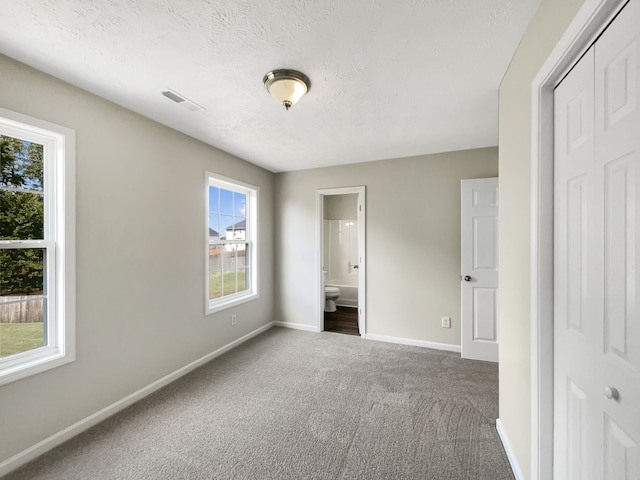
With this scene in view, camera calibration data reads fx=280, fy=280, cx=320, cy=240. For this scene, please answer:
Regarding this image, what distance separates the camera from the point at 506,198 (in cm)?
173

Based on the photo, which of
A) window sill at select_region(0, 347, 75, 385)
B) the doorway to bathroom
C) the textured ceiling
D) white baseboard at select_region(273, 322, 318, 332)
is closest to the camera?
the textured ceiling

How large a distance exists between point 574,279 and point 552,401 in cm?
60

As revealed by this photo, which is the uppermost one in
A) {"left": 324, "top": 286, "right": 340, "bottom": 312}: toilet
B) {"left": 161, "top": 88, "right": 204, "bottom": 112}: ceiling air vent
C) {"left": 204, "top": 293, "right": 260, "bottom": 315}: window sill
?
{"left": 161, "top": 88, "right": 204, "bottom": 112}: ceiling air vent

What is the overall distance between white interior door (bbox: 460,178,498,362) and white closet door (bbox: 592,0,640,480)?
2.31m

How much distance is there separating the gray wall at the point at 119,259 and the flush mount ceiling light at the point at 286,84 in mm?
1331

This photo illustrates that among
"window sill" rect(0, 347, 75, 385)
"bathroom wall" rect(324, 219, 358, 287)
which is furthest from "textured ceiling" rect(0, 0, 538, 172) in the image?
"bathroom wall" rect(324, 219, 358, 287)

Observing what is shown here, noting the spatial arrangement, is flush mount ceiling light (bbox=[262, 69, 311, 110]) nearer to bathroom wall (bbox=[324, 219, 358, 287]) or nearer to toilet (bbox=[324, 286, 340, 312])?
toilet (bbox=[324, 286, 340, 312])

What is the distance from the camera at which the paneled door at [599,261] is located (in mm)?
789

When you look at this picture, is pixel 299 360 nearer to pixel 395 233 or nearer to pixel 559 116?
pixel 395 233

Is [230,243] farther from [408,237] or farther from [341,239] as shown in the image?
[341,239]

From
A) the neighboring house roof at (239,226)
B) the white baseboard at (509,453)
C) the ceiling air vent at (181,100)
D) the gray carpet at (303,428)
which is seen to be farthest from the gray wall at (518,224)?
the neighboring house roof at (239,226)

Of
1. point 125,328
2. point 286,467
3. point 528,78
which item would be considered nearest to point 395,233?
point 528,78

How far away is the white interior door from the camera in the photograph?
10.0ft

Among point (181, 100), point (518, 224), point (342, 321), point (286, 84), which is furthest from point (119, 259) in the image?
point (342, 321)
